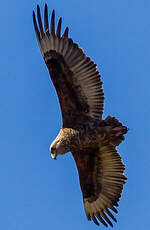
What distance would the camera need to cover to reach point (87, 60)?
62.6 ft

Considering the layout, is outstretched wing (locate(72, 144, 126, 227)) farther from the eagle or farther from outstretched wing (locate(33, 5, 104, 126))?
outstretched wing (locate(33, 5, 104, 126))

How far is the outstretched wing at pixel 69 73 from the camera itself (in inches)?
747

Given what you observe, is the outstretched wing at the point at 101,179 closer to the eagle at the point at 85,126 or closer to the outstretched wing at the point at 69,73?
the eagle at the point at 85,126

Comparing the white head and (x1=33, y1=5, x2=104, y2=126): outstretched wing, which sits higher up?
(x1=33, y1=5, x2=104, y2=126): outstretched wing

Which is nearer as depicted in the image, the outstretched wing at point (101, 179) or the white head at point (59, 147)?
the white head at point (59, 147)

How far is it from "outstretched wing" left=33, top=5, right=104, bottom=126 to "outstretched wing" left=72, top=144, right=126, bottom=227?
99cm

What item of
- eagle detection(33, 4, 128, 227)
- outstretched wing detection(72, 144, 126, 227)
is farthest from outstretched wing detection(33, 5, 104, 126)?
outstretched wing detection(72, 144, 126, 227)

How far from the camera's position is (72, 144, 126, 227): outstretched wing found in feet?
63.5

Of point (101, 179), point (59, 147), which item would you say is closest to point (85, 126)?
point (59, 147)

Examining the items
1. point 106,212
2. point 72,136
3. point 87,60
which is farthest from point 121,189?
point 87,60

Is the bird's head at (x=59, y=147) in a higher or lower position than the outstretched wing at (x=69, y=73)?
lower

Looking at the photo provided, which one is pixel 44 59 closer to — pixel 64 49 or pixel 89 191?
pixel 64 49

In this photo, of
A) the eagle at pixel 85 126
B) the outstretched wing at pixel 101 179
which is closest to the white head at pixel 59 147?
the eagle at pixel 85 126

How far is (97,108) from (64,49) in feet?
5.40
